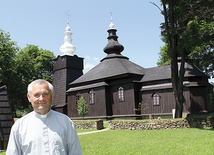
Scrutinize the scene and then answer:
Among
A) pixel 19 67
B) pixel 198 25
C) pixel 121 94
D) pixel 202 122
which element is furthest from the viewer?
pixel 19 67

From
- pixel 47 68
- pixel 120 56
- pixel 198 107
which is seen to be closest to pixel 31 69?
pixel 47 68

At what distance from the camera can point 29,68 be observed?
41406 millimetres

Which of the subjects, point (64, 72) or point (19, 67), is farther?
point (19, 67)

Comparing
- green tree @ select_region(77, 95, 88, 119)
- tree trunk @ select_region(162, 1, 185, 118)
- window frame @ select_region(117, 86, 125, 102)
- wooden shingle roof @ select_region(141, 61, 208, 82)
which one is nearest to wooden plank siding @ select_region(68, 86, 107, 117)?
green tree @ select_region(77, 95, 88, 119)

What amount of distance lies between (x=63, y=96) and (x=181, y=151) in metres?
25.2

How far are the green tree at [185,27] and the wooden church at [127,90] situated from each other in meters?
4.60

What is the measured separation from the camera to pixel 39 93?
301 cm

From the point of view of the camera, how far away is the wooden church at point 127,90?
23.6 m

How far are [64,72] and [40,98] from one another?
31778 mm

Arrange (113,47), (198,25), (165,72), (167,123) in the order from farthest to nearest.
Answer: (113,47) → (165,72) → (167,123) → (198,25)

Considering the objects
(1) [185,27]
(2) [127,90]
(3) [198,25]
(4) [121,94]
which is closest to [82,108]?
(4) [121,94]

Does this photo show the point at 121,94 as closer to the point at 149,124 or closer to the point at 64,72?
the point at 149,124

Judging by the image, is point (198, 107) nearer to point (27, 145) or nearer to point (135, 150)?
point (135, 150)

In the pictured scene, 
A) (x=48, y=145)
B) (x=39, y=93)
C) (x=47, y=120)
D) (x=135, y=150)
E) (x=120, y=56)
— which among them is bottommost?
(x=135, y=150)
